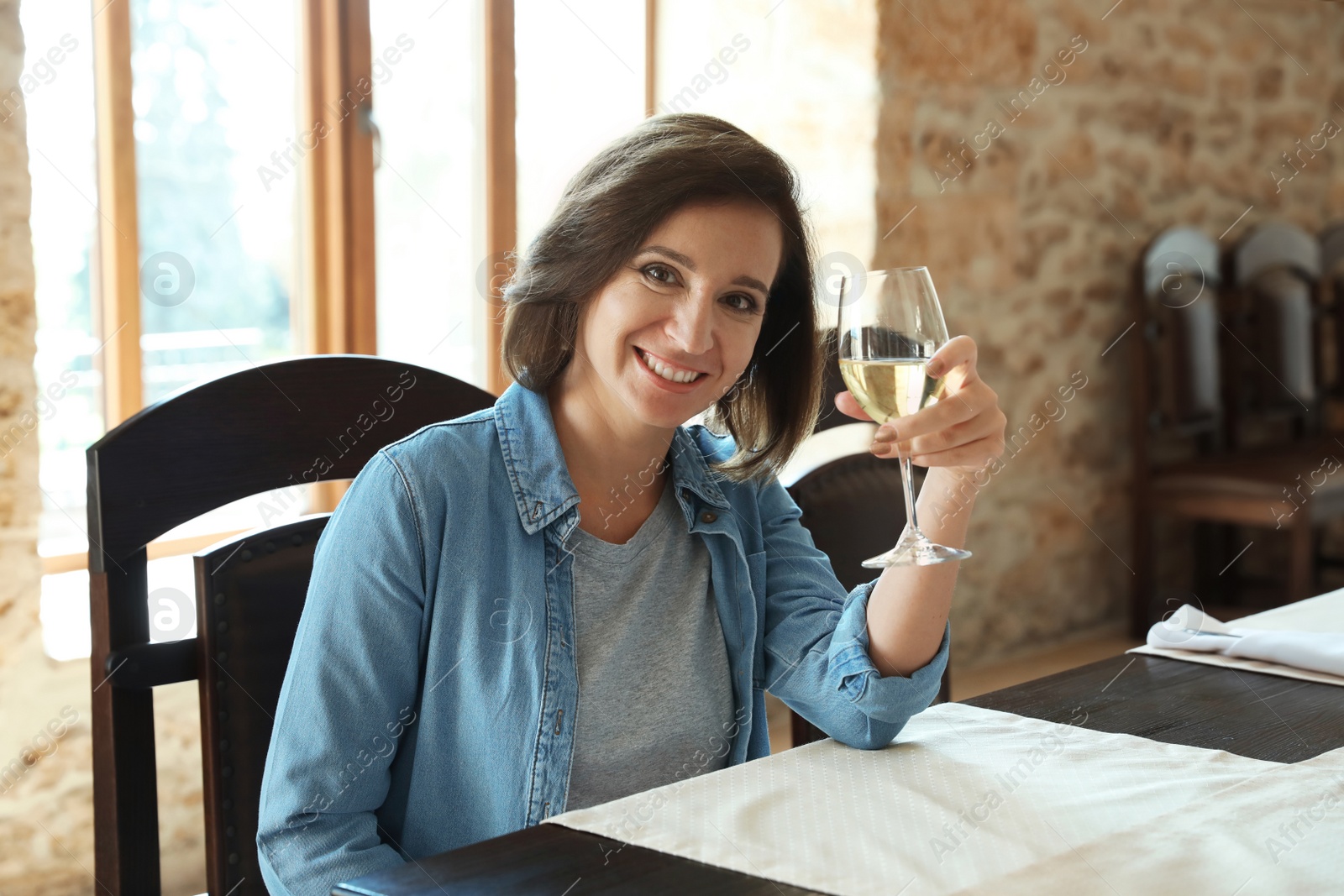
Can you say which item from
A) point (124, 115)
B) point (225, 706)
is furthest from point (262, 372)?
point (124, 115)

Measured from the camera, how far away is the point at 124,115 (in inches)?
92.6

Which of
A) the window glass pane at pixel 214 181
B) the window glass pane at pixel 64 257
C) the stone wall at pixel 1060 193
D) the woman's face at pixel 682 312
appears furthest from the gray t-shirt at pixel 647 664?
the stone wall at pixel 1060 193

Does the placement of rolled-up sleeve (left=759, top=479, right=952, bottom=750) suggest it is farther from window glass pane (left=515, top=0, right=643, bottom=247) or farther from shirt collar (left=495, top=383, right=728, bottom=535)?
window glass pane (left=515, top=0, right=643, bottom=247)

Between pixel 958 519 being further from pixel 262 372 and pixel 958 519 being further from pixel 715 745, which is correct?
pixel 262 372

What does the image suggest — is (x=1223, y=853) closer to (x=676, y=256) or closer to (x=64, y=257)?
(x=676, y=256)

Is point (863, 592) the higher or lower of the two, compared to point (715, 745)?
higher

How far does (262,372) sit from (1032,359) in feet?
9.63

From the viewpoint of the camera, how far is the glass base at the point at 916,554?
0.98 meters

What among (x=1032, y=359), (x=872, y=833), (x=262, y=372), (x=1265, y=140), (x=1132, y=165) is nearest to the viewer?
(x=872, y=833)

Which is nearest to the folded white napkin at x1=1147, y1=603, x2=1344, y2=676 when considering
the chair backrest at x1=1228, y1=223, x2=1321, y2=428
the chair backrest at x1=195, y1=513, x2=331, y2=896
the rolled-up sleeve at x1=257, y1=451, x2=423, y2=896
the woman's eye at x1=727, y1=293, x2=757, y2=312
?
the woman's eye at x1=727, y1=293, x2=757, y2=312

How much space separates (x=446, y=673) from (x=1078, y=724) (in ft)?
1.72

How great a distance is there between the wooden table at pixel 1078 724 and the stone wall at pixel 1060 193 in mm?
2154

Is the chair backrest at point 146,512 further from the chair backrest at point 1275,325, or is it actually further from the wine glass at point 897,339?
the chair backrest at point 1275,325

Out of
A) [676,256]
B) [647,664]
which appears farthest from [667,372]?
[647,664]
